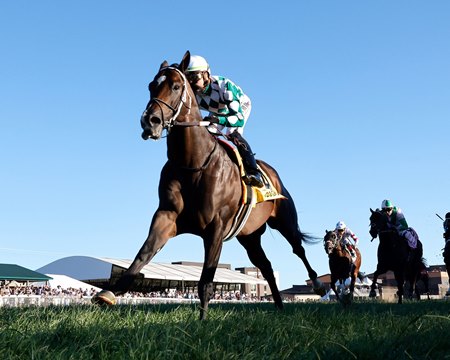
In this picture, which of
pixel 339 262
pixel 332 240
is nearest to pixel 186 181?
pixel 332 240

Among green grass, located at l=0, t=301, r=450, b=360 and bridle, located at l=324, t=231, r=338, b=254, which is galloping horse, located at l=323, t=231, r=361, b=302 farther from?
green grass, located at l=0, t=301, r=450, b=360

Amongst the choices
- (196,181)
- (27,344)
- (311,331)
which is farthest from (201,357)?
(196,181)

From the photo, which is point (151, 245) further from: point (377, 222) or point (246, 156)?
point (377, 222)

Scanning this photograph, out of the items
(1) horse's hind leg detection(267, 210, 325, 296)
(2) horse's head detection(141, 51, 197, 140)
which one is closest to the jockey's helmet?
(1) horse's hind leg detection(267, 210, 325, 296)

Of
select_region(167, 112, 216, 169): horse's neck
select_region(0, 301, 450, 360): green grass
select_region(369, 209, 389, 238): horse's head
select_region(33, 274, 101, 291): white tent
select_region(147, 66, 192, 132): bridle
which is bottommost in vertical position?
select_region(0, 301, 450, 360): green grass

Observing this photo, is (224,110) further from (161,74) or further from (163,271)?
(163,271)

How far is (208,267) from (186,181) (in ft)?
2.89

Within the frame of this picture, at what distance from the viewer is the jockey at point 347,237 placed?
17092 millimetres

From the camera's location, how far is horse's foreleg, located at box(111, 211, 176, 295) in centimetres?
532

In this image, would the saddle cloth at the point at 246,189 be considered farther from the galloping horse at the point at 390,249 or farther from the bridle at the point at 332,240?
the bridle at the point at 332,240

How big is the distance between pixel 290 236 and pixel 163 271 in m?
39.8

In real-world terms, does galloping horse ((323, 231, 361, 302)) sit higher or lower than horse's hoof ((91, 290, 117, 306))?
higher

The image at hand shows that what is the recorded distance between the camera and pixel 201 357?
305 cm

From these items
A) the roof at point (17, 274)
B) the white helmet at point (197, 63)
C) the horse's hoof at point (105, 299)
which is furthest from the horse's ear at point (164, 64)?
the roof at point (17, 274)
